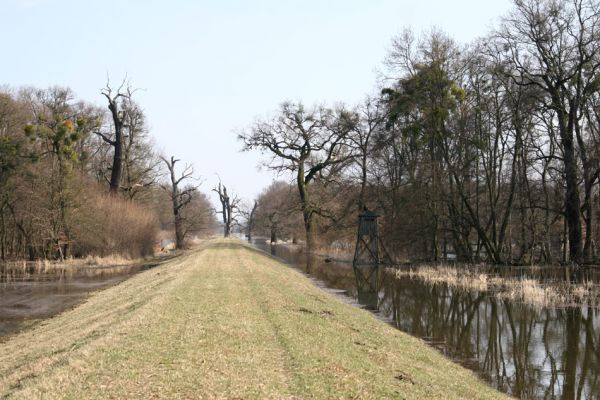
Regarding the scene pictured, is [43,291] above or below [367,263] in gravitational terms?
below

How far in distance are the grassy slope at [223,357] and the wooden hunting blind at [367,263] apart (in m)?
10.7

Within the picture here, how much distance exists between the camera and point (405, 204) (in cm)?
3722

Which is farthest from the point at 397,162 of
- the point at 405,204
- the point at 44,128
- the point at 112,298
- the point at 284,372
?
the point at 284,372

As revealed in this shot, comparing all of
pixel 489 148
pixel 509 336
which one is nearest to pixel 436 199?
pixel 489 148

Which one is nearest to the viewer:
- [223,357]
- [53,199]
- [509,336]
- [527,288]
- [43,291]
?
[223,357]

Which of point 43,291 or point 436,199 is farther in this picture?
point 436,199

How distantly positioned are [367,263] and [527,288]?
61.4 ft

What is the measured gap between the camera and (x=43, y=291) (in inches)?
→ 986

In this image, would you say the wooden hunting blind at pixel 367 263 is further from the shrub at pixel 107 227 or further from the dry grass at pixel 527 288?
the shrub at pixel 107 227

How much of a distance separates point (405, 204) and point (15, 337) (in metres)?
27.2

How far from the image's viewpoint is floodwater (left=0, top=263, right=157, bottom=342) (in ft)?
59.9

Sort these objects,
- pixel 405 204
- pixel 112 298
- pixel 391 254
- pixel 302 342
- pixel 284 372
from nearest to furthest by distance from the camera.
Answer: pixel 284 372 → pixel 302 342 → pixel 112 298 → pixel 405 204 → pixel 391 254

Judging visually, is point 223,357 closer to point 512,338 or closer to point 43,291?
point 512,338

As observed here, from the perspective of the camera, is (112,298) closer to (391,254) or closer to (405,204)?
(405,204)
